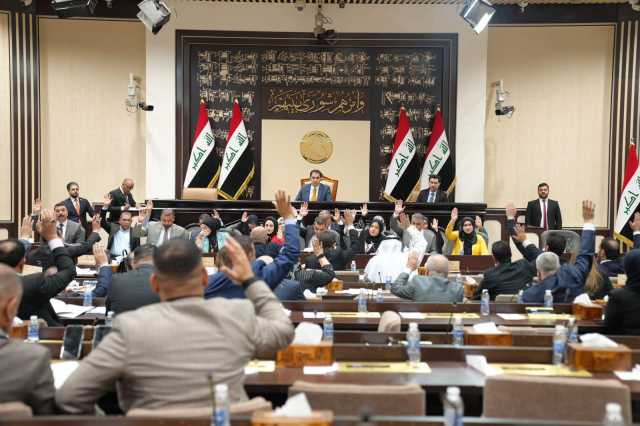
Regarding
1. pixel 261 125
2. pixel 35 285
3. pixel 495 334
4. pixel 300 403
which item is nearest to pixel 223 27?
pixel 261 125

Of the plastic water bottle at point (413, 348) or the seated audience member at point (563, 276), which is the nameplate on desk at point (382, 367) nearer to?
the plastic water bottle at point (413, 348)

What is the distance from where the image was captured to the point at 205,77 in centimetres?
1305

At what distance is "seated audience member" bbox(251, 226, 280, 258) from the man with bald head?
15.4 ft

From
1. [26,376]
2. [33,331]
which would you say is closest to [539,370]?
[26,376]

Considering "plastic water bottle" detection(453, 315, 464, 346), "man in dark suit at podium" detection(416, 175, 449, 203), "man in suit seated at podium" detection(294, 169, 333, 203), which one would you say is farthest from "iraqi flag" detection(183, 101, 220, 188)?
"plastic water bottle" detection(453, 315, 464, 346)

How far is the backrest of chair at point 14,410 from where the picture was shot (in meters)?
2.21

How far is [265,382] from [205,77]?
10.6 meters

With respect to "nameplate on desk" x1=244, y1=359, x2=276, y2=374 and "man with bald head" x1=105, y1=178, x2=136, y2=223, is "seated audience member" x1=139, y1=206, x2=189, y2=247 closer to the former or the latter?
"man with bald head" x1=105, y1=178, x2=136, y2=223

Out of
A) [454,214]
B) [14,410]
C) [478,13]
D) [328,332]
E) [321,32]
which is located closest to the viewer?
[14,410]

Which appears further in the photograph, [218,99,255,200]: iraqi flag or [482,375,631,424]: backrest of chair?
[218,99,255,200]: iraqi flag

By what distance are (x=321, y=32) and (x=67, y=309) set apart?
28.0ft

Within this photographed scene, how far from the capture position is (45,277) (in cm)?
434

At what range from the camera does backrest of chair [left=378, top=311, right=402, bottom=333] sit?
14.4 ft

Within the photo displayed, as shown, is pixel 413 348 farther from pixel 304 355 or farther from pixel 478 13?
pixel 478 13
